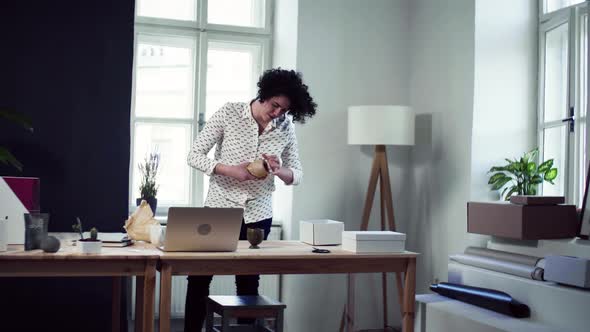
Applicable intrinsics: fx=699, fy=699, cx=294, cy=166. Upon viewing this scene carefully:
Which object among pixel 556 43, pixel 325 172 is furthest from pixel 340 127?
pixel 556 43

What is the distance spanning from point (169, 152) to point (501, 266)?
2.71m

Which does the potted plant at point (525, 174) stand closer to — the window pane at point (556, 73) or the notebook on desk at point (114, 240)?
the window pane at point (556, 73)

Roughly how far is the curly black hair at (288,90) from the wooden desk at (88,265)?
3.72 feet

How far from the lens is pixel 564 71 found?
4250mm

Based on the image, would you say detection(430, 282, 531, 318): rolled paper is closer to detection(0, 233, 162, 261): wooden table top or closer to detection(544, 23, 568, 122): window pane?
detection(544, 23, 568, 122): window pane

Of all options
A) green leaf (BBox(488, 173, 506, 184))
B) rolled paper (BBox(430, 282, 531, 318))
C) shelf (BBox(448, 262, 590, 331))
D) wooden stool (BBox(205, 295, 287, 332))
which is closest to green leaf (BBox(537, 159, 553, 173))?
green leaf (BBox(488, 173, 506, 184))

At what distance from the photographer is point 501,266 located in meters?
3.69

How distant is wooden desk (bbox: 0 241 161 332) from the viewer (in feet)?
8.53

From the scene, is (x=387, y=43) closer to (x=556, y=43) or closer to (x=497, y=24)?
(x=497, y=24)

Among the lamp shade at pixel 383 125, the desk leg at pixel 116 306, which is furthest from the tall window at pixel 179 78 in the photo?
the desk leg at pixel 116 306

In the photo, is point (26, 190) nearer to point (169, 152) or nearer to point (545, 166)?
point (169, 152)

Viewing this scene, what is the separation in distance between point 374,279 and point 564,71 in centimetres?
197

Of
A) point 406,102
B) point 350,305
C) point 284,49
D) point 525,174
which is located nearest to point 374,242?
point 525,174

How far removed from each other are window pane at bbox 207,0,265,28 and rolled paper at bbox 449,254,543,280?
99.0 inches
